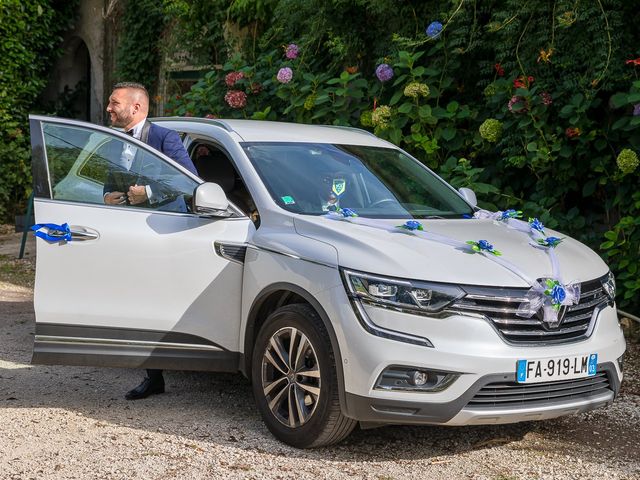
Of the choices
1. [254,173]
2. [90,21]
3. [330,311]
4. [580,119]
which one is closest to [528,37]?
[580,119]

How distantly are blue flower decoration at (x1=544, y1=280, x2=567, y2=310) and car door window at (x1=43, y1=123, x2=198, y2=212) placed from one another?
2.03 meters

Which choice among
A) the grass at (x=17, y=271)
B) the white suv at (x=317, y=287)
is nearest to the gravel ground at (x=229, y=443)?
the white suv at (x=317, y=287)

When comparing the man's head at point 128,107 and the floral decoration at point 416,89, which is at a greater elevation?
the floral decoration at point 416,89

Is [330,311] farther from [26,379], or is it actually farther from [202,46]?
[202,46]

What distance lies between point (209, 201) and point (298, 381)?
107cm

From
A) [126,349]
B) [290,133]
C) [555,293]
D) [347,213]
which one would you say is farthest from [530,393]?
[290,133]

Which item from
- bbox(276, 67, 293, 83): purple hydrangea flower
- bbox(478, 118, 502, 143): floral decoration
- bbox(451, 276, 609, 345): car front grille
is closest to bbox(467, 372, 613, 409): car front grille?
bbox(451, 276, 609, 345): car front grille

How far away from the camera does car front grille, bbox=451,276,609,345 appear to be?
4438mm

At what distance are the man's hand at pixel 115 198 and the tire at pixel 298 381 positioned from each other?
1122 mm

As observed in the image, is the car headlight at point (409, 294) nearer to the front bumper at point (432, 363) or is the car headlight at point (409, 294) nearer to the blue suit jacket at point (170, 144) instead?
the front bumper at point (432, 363)

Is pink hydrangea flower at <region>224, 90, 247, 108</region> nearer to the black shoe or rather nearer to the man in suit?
the man in suit

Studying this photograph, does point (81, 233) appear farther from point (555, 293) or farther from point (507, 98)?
point (507, 98)

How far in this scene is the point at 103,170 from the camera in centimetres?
543

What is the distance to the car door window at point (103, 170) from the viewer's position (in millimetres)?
5332
